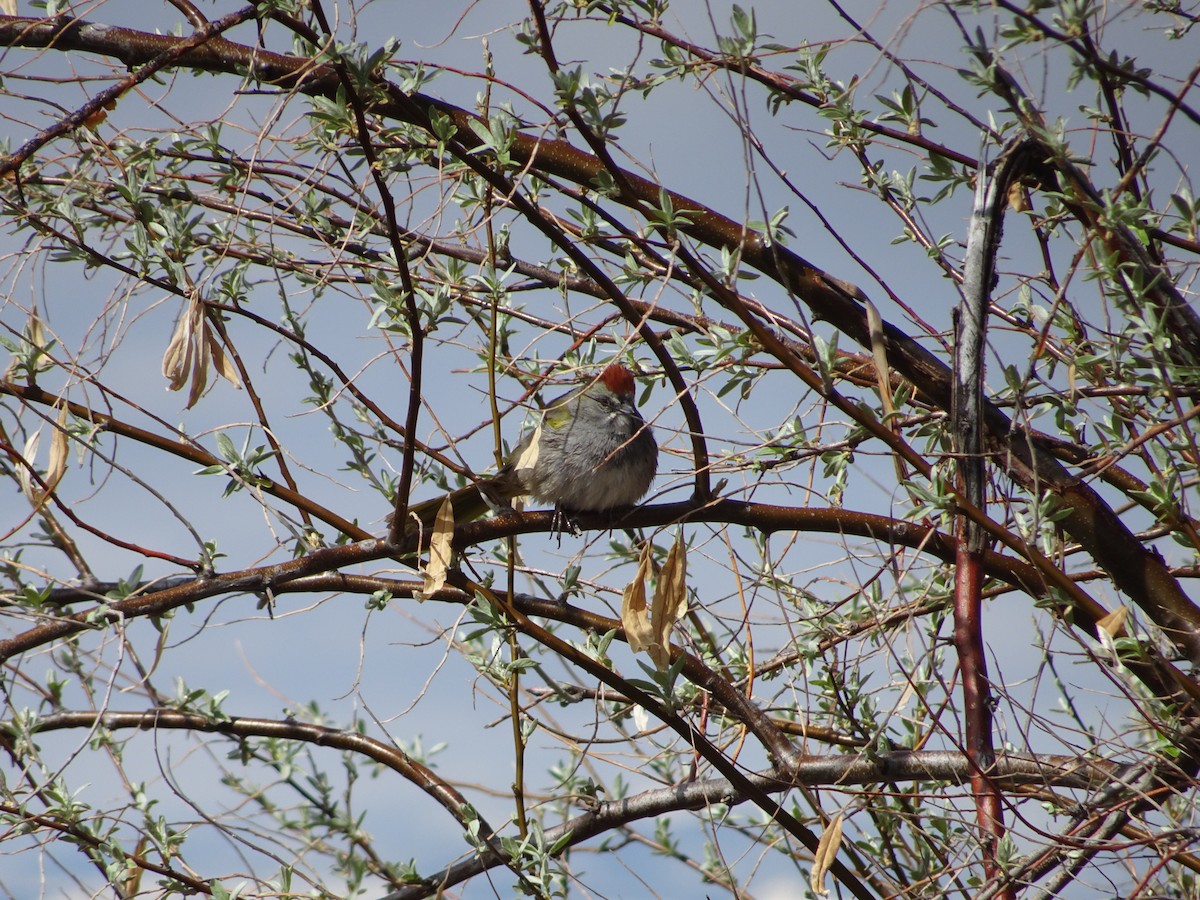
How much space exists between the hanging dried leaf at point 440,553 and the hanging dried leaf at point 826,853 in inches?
43.0

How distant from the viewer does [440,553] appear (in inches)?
112

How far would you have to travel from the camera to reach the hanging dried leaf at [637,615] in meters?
2.76

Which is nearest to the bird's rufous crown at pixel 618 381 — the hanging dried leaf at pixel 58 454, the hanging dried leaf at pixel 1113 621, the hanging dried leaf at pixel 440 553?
the hanging dried leaf at pixel 440 553

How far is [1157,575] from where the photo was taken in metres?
2.86

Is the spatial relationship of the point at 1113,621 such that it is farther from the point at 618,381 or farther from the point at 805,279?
the point at 618,381

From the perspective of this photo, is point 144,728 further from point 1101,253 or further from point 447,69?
point 1101,253

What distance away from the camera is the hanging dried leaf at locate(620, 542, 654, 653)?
276 cm

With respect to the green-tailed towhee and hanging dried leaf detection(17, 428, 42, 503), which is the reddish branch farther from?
the green-tailed towhee

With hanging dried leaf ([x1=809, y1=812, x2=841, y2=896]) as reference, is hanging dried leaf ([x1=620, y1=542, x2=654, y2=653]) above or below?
above

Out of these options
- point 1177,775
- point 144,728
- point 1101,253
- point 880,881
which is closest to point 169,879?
point 144,728

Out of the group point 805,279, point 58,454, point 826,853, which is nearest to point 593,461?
point 805,279

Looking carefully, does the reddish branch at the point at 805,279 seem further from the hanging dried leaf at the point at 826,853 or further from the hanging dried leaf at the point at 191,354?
the hanging dried leaf at the point at 826,853

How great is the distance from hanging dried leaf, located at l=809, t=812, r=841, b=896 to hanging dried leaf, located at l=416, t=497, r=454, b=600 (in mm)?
1093

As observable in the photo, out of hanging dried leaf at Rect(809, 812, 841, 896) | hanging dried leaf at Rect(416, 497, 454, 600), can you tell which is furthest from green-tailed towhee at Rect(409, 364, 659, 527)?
hanging dried leaf at Rect(809, 812, 841, 896)
